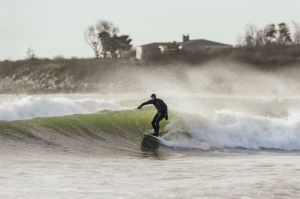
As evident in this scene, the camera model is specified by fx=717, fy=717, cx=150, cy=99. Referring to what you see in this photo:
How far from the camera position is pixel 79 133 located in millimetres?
23078

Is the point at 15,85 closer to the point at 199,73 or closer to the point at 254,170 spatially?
the point at 199,73

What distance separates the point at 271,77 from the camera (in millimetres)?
92750

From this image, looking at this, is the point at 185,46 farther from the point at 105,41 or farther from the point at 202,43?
the point at 105,41

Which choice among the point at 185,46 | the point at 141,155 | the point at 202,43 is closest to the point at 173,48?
the point at 185,46

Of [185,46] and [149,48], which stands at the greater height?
[185,46]

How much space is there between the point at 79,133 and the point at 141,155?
350 centimetres

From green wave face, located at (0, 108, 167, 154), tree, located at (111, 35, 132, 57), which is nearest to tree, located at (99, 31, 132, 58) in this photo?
tree, located at (111, 35, 132, 57)

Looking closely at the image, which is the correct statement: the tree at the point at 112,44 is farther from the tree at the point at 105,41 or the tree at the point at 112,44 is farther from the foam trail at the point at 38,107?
the foam trail at the point at 38,107

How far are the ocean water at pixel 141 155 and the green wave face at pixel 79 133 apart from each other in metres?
0.03

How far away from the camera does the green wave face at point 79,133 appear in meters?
20.3

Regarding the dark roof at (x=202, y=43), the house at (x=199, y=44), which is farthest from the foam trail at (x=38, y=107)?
the dark roof at (x=202, y=43)

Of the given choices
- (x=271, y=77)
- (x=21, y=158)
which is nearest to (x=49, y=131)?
(x=21, y=158)

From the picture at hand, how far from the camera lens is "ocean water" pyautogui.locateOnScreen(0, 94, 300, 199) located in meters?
13.1

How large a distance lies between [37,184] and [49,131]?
29.2 ft
